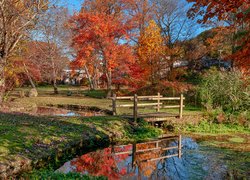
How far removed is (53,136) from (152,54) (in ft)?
55.5

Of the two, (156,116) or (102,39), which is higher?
(102,39)

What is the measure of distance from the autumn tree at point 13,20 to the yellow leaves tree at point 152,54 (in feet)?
35.9

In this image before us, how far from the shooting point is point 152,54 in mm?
25547

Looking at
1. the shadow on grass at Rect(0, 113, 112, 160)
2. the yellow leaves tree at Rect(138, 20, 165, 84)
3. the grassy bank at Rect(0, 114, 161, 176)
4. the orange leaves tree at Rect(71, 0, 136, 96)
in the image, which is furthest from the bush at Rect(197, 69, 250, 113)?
the orange leaves tree at Rect(71, 0, 136, 96)

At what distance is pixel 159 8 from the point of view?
2894 centimetres

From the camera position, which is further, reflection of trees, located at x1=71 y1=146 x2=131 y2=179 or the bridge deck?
the bridge deck

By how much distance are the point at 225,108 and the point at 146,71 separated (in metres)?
10.6

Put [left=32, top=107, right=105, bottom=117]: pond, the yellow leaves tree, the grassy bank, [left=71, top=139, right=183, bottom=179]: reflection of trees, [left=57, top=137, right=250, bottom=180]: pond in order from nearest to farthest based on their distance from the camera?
the grassy bank, [left=57, top=137, right=250, bottom=180]: pond, [left=71, top=139, right=183, bottom=179]: reflection of trees, [left=32, top=107, right=105, bottom=117]: pond, the yellow leaves tree

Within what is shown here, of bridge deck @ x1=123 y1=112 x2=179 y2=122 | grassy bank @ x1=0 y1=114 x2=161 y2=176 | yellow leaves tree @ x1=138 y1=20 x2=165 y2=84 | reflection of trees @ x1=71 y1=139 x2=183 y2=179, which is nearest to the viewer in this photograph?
grassy bank @ x1=0 y1=114 x2=161 y2=176

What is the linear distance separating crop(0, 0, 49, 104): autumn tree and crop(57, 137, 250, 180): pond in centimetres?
989

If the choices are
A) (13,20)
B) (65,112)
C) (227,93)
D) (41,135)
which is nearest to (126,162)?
(41,135)

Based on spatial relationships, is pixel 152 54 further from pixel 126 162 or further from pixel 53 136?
pixel 126 162

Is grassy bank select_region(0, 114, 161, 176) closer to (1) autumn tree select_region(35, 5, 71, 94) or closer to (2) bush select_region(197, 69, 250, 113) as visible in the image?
(2) bush select_region(197, 69, 250, 113)

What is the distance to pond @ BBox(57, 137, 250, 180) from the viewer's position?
27.6ft
